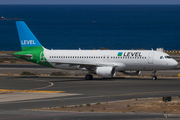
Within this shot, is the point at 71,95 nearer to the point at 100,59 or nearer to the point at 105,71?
the point at 105,71

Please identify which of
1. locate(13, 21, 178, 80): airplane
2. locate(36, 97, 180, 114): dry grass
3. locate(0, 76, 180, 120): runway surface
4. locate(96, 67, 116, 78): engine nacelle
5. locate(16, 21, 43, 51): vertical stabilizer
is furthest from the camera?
locate(16, 21, 43, 51): vertical stabilizer

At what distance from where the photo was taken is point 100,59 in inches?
1912

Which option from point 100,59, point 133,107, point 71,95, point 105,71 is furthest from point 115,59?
point 133,107

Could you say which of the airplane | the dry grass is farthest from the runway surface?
the airplane

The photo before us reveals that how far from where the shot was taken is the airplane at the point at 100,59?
153 ft

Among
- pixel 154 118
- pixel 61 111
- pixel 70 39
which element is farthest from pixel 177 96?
pixel 70 39

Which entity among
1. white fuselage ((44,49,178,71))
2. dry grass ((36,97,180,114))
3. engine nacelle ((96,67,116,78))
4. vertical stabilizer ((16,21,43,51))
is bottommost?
dry grass ((36,97,180,114))

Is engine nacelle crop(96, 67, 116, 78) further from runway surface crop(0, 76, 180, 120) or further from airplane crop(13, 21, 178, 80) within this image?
runway surface crop(0, 76, 180, 120)

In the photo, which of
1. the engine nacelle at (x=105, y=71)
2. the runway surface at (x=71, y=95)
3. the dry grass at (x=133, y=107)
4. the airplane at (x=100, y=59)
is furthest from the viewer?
the airplane at (x=100, y=59)

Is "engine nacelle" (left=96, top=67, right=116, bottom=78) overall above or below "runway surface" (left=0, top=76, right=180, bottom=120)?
above

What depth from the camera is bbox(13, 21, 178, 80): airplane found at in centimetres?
4653

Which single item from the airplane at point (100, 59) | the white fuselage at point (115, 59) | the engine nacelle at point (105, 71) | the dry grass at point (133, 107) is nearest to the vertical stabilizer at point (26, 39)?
the airplane at point (100, 59)

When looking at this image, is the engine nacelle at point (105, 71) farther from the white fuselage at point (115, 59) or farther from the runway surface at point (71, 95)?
the runway surface at point (71, 95)

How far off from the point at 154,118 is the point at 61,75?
34423 mm
